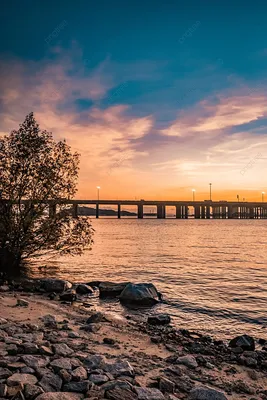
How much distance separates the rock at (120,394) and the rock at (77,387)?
388mm

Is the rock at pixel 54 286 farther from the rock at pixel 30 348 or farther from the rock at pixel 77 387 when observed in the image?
the rock at pixel 77 387

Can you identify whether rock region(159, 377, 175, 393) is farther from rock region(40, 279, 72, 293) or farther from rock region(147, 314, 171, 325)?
rock region(40, 279, 72, 293)

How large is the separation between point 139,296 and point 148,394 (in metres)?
10.1

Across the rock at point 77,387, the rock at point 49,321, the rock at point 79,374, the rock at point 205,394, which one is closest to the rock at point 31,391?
the rock at point 77,387

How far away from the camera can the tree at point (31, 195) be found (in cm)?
2081

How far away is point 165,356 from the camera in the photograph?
8742mm

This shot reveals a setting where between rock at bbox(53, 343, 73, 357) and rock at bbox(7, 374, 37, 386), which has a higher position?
rock at bbox(7, 374, 37, 386)

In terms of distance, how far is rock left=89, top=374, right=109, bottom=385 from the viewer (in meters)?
6.09

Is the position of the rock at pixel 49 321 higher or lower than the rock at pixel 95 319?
higher

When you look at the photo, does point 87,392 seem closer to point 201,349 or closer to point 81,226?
point 201,349

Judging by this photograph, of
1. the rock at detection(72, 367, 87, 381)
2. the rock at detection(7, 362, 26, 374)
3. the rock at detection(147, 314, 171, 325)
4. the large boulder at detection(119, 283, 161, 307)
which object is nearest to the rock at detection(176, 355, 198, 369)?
the rock at detection(72, 367, 87, 381)

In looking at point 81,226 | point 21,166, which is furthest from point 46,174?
point 81,226

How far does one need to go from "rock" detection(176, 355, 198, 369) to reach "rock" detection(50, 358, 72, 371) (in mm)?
2958

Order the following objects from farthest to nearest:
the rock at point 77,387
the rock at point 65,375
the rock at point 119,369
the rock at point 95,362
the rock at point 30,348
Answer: the rock at point 30,348 < the rock at point 95,362 < the rock at point 119,369 < the rock at point 65,375 < the rock at point 77,387
